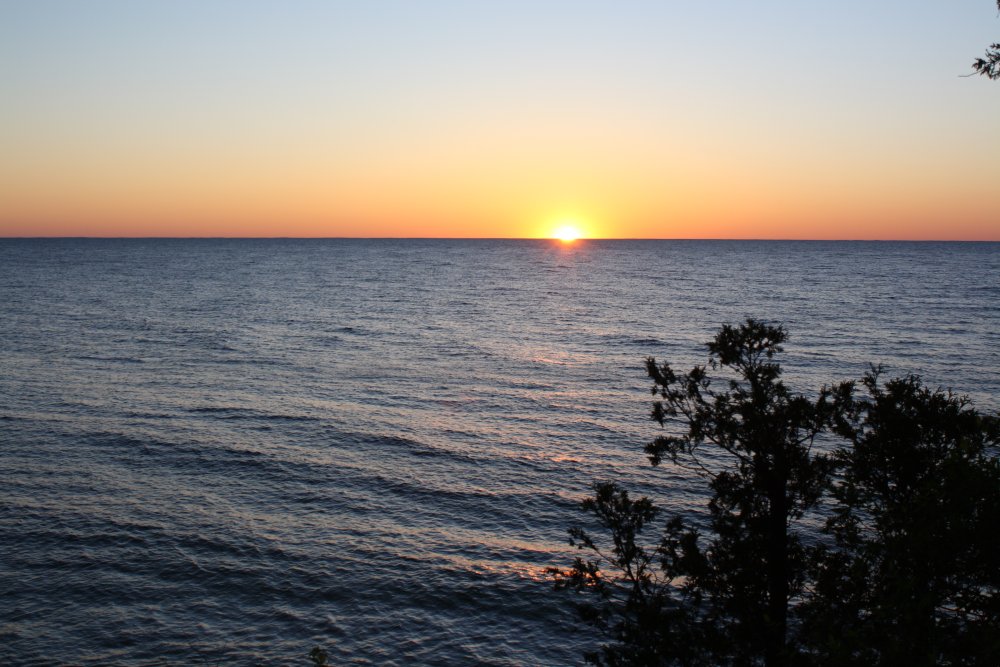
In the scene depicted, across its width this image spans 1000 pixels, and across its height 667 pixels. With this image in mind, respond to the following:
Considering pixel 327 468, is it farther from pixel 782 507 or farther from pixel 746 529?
pixel 782 507

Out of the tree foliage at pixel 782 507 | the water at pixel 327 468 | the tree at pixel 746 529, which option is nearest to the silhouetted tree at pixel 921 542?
the tree foliage at pixel 782 507

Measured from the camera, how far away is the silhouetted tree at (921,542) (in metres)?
9.39

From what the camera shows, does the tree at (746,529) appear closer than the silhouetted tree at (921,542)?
No

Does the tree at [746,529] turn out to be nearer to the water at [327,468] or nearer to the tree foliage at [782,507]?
the tree foliage at [782,507]

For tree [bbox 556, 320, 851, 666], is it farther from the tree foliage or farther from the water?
the water

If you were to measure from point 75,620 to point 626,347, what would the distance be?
180 feet

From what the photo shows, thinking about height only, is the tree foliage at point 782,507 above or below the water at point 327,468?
above

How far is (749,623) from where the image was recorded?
13523 millimetres

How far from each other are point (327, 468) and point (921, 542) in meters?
27.9

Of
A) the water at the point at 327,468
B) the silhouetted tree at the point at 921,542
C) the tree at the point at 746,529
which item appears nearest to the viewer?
the silhouetted tree at the point at 921,542

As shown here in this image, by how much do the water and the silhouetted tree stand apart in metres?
10.8

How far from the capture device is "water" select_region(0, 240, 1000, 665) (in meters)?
21.8

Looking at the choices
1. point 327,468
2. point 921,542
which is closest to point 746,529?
point 921,542

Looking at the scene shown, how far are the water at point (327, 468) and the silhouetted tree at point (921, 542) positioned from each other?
10.8 metres
